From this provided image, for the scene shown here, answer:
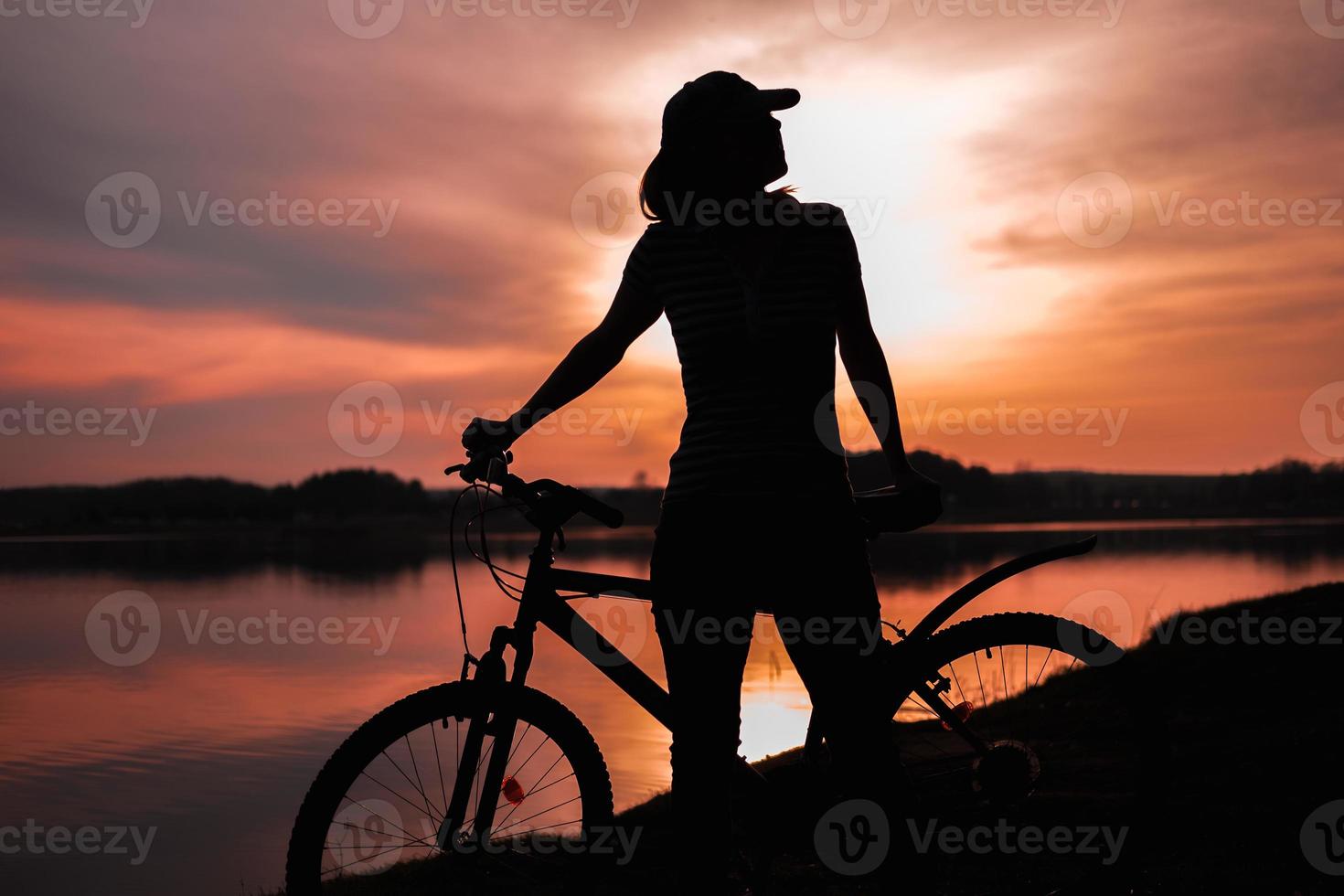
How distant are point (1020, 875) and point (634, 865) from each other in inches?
56.7

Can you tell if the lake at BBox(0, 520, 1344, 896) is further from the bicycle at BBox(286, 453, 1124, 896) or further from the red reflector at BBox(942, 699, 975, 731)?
the red reflector at BBox(942, 699, 975, 731)

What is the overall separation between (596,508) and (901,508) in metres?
0.81

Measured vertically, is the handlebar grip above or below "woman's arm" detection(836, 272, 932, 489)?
below

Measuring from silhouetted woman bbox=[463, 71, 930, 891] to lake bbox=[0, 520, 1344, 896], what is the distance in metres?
0.16

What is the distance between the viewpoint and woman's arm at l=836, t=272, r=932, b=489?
250cm

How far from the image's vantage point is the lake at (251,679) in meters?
8.95

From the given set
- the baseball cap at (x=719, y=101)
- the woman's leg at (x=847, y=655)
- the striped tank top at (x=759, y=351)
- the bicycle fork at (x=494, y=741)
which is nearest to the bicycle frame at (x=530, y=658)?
the bicycle fork at (x=494, y=741)

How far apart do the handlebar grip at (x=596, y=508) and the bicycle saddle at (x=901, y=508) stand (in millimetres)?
636

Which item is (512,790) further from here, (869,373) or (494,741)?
(869,373)

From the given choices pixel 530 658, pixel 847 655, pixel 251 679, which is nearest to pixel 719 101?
pixel 847 655

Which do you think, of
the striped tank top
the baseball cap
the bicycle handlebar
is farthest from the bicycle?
the baseball cap

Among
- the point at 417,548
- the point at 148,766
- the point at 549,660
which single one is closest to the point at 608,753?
the point at 148,766

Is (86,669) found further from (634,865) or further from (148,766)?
(634,865)

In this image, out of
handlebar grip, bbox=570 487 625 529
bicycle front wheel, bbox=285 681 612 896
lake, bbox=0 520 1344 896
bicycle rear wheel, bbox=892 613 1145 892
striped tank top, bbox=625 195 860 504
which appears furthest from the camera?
lake, bbox=0 520 1344 896
